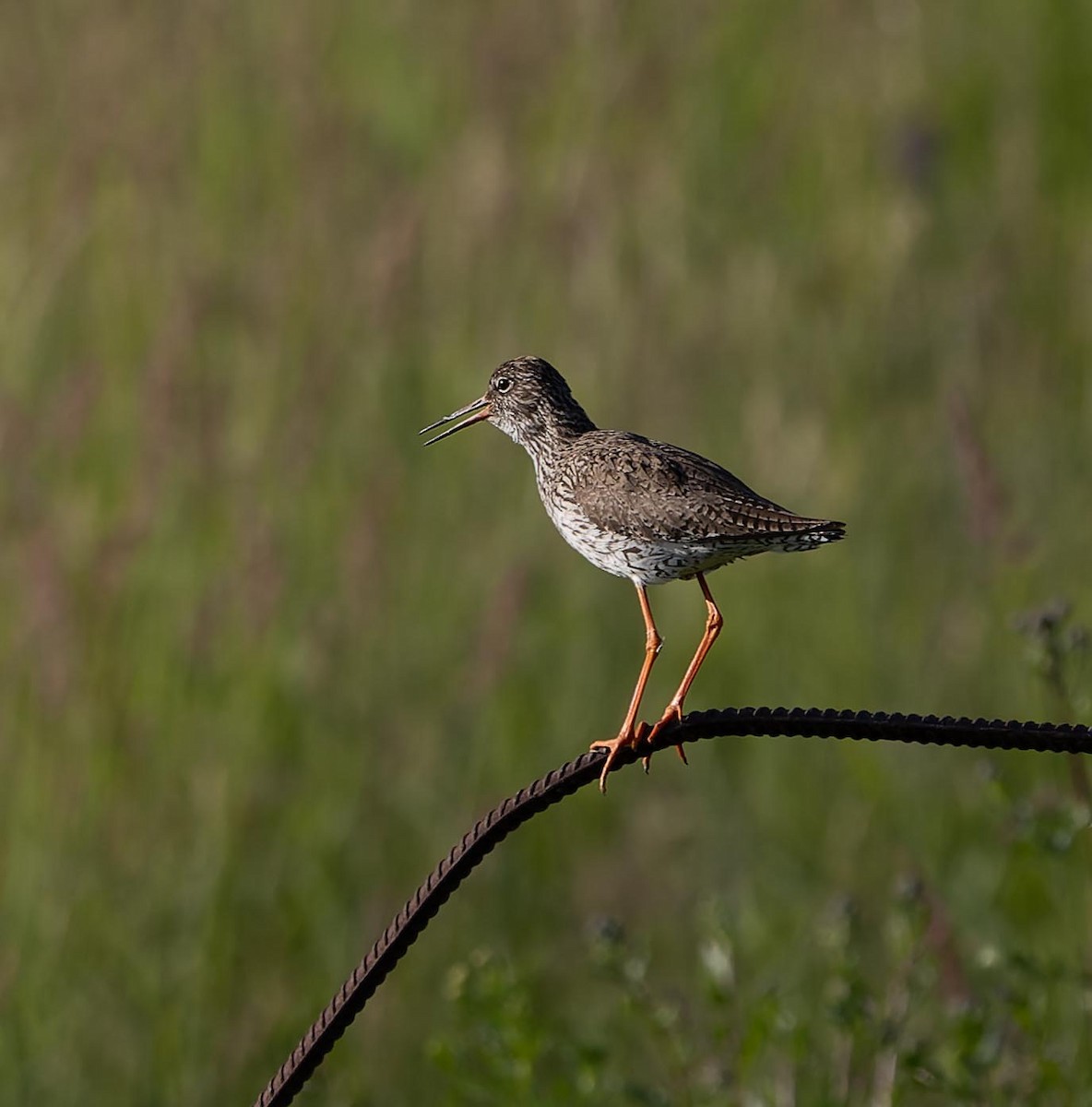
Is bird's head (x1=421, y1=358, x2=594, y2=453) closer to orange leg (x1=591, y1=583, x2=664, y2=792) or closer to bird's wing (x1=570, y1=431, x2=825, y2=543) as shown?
bird's wing (x1=570, y1=431, x2=825, y2=543)

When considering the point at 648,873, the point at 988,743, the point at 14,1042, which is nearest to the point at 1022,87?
the point at 648,873

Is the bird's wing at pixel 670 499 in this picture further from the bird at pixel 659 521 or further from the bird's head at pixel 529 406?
the bird's head at pixel 529 406

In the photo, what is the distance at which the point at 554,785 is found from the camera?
93.2 inches

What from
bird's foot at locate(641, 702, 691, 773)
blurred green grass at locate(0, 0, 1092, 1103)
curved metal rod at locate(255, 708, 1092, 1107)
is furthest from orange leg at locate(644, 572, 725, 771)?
blurred green grass at locate(0, 0, 1092, 1103)

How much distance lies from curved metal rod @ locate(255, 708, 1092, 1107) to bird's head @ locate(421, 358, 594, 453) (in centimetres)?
144

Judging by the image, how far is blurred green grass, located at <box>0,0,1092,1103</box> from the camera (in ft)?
18.6

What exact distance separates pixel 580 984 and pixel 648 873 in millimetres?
451

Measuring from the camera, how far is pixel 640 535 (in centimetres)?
316

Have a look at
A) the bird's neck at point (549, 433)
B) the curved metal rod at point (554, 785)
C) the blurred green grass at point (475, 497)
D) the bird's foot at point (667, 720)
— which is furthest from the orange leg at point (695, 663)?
the blurred green grass at point (475, 497)

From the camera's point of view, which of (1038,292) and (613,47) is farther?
(1038,292)

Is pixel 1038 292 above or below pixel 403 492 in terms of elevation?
Answer: above

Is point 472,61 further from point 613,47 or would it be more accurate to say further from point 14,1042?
point 14,1042

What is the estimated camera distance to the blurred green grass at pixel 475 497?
5.68 metres

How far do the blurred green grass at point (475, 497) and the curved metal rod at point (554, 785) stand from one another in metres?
1.80
